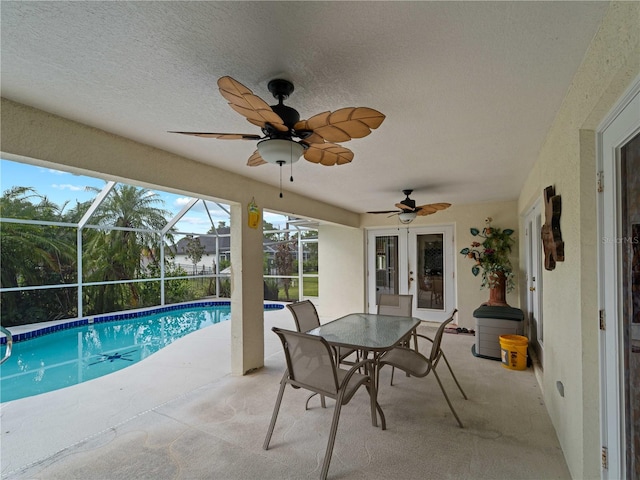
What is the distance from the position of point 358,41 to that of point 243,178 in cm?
260

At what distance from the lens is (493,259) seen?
5.21 meters

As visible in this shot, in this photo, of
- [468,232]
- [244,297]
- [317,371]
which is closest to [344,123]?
[317,371]

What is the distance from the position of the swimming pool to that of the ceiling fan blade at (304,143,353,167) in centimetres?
480

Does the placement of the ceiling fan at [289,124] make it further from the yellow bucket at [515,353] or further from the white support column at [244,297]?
the yellow bucket at [515,353]

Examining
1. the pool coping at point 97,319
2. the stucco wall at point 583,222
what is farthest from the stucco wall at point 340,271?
the stucco wall at point 583,222

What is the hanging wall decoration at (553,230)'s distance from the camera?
2013 millimetres

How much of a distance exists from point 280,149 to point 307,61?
1.48 feet

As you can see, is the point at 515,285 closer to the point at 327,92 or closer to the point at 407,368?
the point at 407,368

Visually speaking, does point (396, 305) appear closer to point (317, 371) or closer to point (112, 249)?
point (317, 371)

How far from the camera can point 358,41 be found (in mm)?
1348

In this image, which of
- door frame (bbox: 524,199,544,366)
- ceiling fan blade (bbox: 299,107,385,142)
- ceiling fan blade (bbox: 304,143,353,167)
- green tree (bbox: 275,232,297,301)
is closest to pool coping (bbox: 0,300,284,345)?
green tree (bbox: 275,232,297,301)

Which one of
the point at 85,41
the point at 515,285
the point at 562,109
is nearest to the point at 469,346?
the point at 515,285

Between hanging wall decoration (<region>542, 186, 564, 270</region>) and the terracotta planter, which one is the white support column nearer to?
hanging wall decoration (<region>542, 186, 564, 270</region>)

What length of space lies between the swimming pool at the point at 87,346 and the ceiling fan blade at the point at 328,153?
15.7 ft
